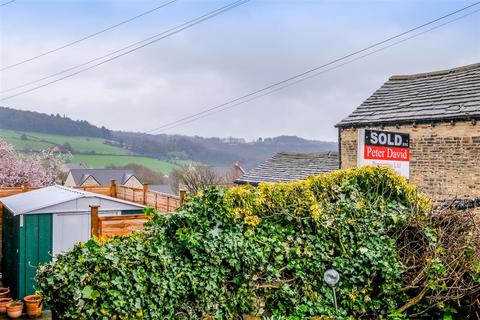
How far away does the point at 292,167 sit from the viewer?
17812 mm

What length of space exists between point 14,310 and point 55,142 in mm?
61659

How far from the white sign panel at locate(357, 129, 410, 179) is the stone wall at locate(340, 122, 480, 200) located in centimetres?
332

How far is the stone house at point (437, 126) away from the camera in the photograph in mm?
10000

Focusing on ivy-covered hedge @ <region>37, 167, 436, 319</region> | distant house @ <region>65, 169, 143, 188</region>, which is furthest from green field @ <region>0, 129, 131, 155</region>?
ivy-covered hedge @ <region>37, 167, 436, 319</region>

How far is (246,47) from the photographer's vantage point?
1919 centimetres

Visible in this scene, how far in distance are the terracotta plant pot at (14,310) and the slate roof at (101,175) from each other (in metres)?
40.0

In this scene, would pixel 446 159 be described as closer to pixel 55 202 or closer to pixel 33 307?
pixel 55 202

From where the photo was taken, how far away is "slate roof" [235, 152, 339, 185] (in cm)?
1644

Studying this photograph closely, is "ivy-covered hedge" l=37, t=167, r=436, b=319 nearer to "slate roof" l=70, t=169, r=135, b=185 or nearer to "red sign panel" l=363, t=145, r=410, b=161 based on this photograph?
"red sign panel" l=363, t=145, r=410, b=161

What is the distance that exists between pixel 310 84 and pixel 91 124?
Result: 60031mm

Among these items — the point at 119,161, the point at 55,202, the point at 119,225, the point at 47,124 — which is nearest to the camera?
the point at 119,225

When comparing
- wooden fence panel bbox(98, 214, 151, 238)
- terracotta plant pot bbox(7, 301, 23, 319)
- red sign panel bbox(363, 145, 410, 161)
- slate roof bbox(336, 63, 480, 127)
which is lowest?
terracotta plant pot bbox(7, 301, 23, 319)

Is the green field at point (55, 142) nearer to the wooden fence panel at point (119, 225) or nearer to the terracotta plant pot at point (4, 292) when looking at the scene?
the terracotta plant pot at point (4, 292)

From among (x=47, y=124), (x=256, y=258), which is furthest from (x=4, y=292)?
(x=47, y=124)
